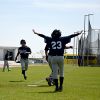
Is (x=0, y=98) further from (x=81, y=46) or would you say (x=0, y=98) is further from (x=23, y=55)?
(x=81, y=46)

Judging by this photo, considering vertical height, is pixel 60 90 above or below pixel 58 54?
below

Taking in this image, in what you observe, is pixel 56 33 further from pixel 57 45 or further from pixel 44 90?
pixel 44 90

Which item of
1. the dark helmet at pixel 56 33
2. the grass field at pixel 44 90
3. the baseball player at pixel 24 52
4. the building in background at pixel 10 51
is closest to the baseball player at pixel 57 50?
the dark helmet at pixel 56 33

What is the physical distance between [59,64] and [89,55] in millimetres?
51495

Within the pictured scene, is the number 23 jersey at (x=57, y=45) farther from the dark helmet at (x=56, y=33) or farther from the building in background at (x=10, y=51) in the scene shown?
the building in background at (x=10, y=51)

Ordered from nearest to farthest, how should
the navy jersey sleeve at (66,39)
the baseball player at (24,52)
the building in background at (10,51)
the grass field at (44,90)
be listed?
the grass field at (44,90), the navy jersey sleeve at (66,39), the baseball player at (24,52), the building in background at (10,51)

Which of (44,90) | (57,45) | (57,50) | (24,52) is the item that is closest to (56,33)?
(57,45)

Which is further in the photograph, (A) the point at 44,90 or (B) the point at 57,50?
(A) the point at 44,90

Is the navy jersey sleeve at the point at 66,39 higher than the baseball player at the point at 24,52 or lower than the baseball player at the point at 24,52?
higher

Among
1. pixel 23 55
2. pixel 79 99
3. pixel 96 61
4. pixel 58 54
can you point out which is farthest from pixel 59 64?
pixel 96 61

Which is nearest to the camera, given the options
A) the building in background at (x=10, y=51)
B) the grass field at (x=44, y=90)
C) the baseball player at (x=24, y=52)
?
the grass field at (x=44, y=90)

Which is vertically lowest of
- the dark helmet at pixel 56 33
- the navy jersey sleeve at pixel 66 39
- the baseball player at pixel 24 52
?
the baseball player at pixel 24 52

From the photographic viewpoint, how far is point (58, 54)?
14250 millimetres

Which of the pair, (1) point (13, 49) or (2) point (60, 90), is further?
(1) point (13, 49)
